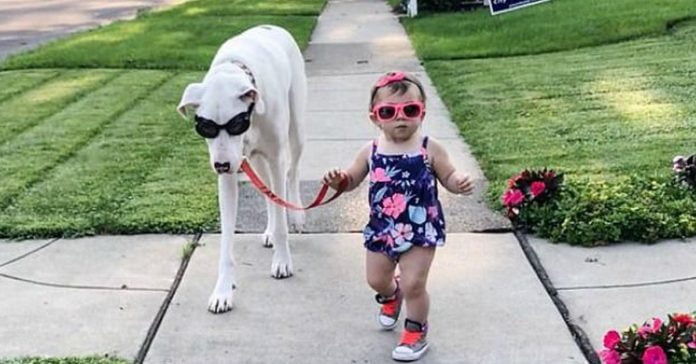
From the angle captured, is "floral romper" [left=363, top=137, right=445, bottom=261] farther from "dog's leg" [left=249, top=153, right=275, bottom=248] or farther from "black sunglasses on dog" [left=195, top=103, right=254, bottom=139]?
A: "dog's leg" [left=249, top=153, right=275, bottom=248]

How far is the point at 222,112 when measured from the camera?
4133mm

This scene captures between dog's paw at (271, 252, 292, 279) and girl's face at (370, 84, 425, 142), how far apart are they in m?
1.21

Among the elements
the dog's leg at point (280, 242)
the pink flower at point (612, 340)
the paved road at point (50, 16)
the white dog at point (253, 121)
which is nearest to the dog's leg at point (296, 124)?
the white dog at point (253, 121)

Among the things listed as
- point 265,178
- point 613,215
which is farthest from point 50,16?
point 613,215

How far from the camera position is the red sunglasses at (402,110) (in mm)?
4027

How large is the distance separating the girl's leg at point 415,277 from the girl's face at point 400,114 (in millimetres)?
479

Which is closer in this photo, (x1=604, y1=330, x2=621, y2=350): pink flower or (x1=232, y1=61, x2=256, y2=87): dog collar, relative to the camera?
(x1=604, y1=330, x2=621, y2=350): pink flower

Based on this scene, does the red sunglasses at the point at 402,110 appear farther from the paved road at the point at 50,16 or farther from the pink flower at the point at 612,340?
the paved road at the point at 50,16

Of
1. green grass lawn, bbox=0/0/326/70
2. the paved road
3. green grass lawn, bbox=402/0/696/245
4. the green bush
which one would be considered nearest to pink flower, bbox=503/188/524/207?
the green bush

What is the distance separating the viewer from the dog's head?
13.6ft

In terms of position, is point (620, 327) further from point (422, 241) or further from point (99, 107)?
point (99, 107)

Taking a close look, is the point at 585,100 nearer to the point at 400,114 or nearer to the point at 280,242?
the point at 280,242

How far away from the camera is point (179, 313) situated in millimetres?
4625

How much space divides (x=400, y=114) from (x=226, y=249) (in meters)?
1.23
